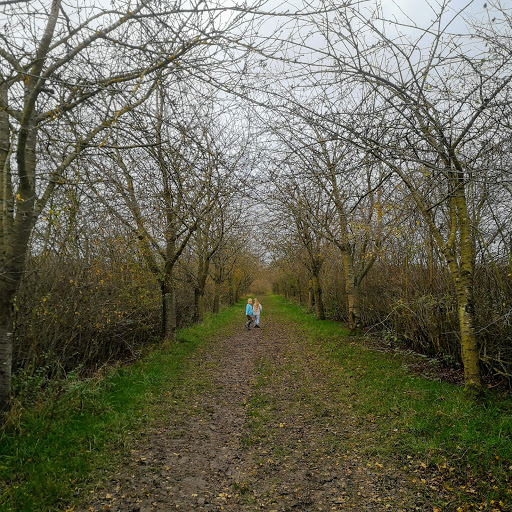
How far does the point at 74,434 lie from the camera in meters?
4.80

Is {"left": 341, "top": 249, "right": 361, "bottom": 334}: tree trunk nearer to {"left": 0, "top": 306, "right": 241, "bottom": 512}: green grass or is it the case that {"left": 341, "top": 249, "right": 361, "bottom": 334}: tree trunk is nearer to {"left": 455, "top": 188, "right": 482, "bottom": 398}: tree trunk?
{"left": 0, "top": 306, "right": 241, "bottom": 512}: green grass

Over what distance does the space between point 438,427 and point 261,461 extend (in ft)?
7.76

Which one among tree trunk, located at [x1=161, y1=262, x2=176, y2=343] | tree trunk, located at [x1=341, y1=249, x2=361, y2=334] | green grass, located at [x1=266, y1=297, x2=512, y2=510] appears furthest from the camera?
tree trunk, located at [x1=341, y1=249, x2=361, y2=334]

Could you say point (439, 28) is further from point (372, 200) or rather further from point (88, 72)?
point (372, 200)

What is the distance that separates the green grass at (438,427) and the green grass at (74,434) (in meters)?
3.23

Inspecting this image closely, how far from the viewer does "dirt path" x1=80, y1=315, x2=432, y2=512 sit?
3.65 m

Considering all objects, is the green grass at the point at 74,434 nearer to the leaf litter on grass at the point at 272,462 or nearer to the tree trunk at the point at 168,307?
the leaf litter on grass at the point at 272,462

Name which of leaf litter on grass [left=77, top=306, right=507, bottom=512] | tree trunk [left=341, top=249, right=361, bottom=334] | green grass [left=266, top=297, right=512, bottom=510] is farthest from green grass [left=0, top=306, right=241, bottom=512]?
tree trunk [left=341, top=249, right=361, bottom=334]

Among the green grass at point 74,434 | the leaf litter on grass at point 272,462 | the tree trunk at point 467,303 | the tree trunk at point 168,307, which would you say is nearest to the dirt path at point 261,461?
the leaf litter on grass at point 272,462

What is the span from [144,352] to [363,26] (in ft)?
31.9

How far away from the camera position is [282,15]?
3.70 meters

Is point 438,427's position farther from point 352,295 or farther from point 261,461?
point 352,295

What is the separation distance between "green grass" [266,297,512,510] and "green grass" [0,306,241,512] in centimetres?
323

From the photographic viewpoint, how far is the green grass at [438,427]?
154 inches
